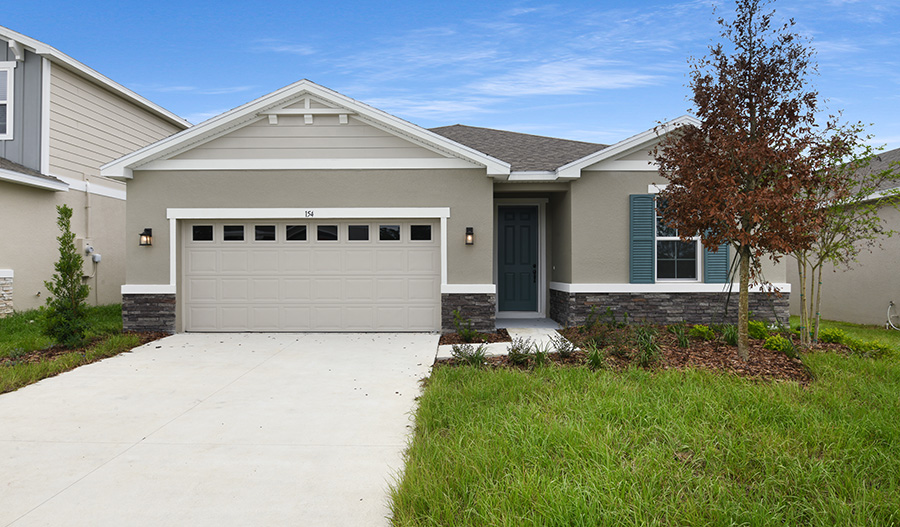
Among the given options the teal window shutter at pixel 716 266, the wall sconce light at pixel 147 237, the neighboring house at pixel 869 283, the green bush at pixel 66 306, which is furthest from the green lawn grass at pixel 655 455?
the neighboring house at pixel 869 283

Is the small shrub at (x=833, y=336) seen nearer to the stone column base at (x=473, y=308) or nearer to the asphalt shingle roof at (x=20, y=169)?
the stone column base at (x=473, y=308)

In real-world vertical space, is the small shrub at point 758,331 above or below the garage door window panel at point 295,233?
below

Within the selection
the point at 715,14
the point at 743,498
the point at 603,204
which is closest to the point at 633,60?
the point at 603,204

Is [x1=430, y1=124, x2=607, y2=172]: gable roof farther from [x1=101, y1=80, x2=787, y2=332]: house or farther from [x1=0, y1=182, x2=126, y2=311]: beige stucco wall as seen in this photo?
[x1=0, y1=182, x2=126, y2=311]: beige stucco wall

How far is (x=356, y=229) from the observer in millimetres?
9398

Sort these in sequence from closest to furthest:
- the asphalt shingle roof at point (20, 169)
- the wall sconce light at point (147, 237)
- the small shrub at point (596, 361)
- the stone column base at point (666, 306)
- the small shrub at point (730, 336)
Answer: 1. the small shrub at point (596, 361)
2. the small shrub at point (730, 336)
3. the wall sconce light at point (147, 237)
4. the stone column base at point (666, 306)
5. the asphalt shingle roof at point (20, 169)

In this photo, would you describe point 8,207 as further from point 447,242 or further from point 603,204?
point 603,204

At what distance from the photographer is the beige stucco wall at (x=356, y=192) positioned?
363 inches

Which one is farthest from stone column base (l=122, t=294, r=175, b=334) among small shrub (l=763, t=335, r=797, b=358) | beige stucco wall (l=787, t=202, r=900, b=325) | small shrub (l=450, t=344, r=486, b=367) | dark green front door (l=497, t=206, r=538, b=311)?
beige stucco wall (l=787, t=202, r=900, b=325)

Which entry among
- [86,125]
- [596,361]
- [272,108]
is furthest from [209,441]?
[86,125]

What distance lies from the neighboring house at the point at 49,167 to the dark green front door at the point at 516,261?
9.55 meters

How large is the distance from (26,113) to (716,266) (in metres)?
14.6

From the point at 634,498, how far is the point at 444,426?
1.81m

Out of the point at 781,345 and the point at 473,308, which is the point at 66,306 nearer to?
the point at 473,308
